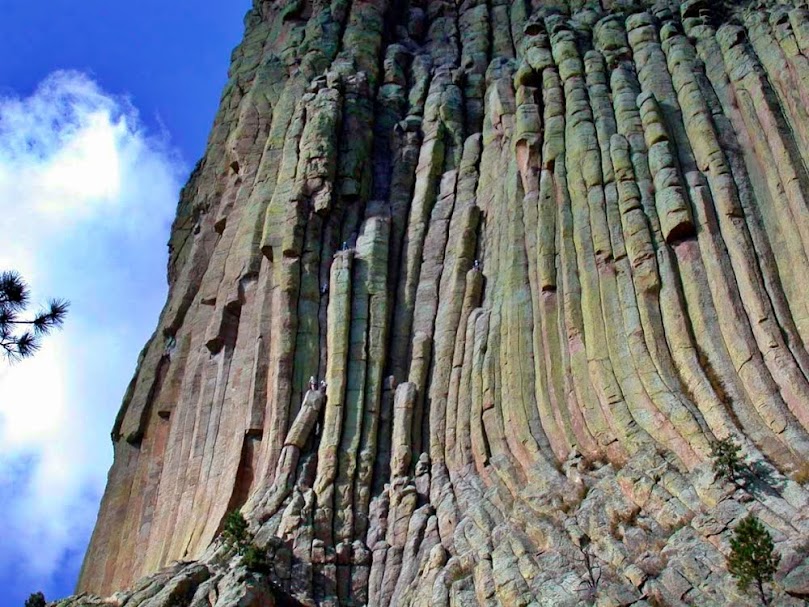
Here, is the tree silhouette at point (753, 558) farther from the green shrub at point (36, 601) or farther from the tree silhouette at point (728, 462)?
the green shrub at point (36, 601)

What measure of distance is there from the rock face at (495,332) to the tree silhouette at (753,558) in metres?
0.44

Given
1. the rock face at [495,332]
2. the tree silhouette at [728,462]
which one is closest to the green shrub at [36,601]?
the rock face at [495,332]

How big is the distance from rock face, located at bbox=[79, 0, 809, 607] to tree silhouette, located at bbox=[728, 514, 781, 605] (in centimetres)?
44

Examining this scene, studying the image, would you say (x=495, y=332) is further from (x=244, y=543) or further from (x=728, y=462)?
(x=728, y=462)

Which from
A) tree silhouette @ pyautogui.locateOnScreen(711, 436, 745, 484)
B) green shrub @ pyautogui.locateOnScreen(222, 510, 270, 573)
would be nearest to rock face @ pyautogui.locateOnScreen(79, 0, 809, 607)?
tree silhouette @ pyautogui.locateOnScreen(711, 436, 745, 484)

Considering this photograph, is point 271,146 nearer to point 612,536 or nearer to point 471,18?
point 471,18

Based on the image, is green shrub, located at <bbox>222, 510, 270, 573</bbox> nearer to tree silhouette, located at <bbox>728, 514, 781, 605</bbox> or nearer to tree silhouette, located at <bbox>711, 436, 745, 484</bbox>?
tree silhouette, located at <bbox>711, 436, 745, 484</bbox>

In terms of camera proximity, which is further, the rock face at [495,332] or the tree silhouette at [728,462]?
the rock face at [495,332]

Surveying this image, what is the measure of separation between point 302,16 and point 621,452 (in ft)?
89.5

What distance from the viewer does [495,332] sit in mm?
31453

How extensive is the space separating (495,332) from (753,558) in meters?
12.1

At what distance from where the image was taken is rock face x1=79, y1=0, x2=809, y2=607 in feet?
82.6

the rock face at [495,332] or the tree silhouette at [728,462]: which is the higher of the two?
the rock face at [495,332]

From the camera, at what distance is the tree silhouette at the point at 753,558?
20.4 meters
